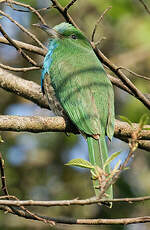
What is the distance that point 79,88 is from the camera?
417 cm

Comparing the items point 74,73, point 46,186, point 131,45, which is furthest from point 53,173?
point 74,73

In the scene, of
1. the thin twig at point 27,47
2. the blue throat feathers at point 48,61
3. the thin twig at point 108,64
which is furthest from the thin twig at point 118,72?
the blue throat feathers at point 48,61

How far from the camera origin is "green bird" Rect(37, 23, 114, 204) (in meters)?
3.78

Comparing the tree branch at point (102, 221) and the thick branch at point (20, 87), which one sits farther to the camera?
the thick branch at point (20, 87)

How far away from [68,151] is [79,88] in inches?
115

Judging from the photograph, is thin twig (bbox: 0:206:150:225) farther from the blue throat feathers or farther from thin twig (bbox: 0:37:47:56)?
the blue throat feathers

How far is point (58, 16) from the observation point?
276 inches

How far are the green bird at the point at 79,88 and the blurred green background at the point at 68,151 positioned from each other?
1.62 meters

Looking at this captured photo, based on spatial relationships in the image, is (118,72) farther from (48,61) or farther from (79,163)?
(48,61)

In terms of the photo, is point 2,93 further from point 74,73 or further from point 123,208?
point 74,73

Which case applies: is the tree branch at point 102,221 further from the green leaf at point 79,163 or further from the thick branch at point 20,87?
the thick branch at point 20,87

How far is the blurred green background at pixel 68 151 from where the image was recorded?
6434 mm

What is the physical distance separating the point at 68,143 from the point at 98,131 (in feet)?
10.6

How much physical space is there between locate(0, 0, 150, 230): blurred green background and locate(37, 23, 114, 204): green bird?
5.30 feet
